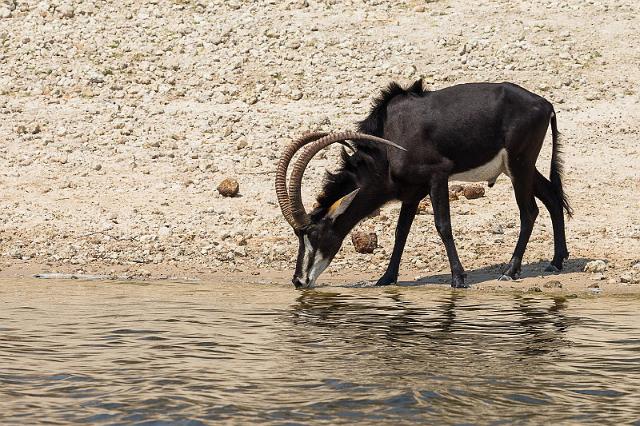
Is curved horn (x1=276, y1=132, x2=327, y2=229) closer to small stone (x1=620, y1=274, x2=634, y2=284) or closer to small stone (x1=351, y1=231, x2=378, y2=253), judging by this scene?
small stone (x1=351, y1=231, x2=378, y2=253)

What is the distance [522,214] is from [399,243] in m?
1.27

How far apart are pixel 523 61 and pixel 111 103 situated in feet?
20.6

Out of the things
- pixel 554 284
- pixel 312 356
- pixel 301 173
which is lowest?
pixel 312 356

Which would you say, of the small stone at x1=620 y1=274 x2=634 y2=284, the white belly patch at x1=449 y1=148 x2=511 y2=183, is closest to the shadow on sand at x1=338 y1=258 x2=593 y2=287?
the small stone at x1=620 y1=274 x2=634 y2=284

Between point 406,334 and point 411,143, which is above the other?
point 411,143

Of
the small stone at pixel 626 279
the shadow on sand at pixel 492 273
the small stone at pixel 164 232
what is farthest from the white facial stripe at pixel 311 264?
the small stone at pixel 626 279

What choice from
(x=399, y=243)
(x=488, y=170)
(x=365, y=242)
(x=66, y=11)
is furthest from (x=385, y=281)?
(x=66, y=11)

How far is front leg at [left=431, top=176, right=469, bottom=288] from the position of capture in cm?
1212

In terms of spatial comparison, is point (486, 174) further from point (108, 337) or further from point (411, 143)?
point (108, 337)

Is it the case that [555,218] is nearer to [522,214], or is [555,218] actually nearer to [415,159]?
[522,214]

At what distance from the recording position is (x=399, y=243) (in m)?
12.6

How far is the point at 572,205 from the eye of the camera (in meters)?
14.8

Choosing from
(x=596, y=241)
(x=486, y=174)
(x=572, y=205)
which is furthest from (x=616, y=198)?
(x=486, y=174)

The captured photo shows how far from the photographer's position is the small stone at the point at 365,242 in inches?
534
